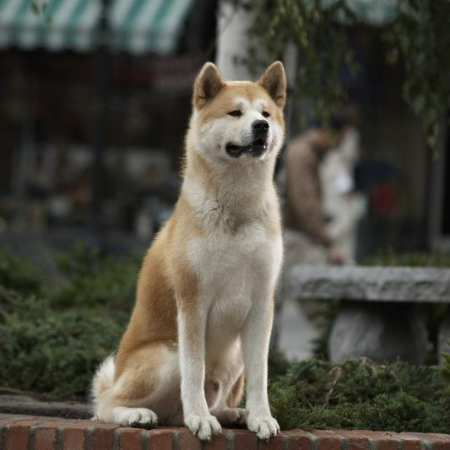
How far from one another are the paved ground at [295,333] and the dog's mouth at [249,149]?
269 cm

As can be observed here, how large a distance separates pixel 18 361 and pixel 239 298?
189 centimetres

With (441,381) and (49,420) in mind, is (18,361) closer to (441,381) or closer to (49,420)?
(49,420)

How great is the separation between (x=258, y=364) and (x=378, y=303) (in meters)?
2.34

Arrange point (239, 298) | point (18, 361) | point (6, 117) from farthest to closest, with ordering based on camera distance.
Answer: point (6, 117)
point (18, 361)
point (239, 298)

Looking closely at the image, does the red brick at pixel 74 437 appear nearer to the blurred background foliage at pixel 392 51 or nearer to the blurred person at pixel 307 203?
the blurred background foliage at pixel 392 51

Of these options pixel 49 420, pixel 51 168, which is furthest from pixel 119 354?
pixel 51 168

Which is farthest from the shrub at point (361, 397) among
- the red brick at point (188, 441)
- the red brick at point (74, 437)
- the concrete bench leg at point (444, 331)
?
the concrete bench leg at point (444, 331)

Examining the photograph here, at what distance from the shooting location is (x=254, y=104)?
4.05 meters

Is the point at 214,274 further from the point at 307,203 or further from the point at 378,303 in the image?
the point at 307,203

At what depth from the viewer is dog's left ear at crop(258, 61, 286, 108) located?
13.9 ft

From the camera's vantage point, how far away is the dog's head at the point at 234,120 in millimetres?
3959

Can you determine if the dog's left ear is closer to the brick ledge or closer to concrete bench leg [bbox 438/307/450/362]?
the brick ledge

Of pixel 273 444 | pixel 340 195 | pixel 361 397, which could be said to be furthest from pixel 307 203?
pixel 273 444

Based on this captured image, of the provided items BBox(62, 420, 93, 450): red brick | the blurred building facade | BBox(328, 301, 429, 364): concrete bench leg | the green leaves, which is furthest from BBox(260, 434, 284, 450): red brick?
the blurred building facade
